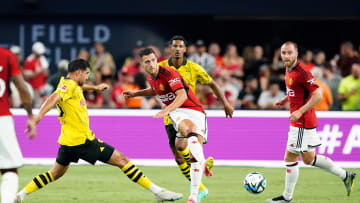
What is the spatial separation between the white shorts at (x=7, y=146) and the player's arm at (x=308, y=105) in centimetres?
323

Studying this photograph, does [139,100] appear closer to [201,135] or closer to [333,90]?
[333,90]

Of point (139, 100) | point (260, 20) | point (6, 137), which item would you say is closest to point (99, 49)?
point (139, 100)

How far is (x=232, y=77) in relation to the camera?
15.9m

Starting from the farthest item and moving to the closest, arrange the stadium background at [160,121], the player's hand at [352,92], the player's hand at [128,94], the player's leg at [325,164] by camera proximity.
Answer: the player's hand at [352,92] → the stadium background at [160,121] → the player's hand at [128,94] → the player's leg at [325,164]

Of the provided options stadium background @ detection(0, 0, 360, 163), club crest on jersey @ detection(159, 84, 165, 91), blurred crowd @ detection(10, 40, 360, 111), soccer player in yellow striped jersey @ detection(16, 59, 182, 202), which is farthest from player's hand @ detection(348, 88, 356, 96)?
soccer player in yellow striped jersey @ detection(16, 59, 182, 202)

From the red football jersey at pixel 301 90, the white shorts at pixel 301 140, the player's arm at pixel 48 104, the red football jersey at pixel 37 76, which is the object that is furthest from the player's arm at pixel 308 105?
the red football jersey at pixel 37 76

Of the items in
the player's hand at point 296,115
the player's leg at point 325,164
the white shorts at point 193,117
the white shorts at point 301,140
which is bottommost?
the player's leg at point 325,164

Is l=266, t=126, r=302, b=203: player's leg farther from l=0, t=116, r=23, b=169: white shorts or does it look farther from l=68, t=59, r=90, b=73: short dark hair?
l=0, t=116, r=23, b=169: white shorts

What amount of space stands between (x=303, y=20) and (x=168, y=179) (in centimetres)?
933

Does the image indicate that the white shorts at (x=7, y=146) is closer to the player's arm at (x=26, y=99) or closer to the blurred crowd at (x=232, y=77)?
the player's arm at (x=26, y=99)

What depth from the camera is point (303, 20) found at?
19188mm

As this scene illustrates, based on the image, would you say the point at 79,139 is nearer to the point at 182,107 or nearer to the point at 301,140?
the point at 182,107

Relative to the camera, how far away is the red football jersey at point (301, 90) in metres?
8.52

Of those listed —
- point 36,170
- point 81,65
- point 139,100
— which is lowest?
point 36,170
